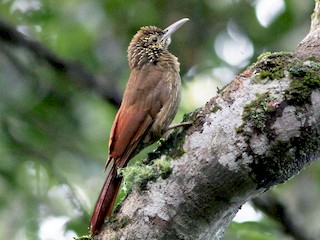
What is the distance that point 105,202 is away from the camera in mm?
3502

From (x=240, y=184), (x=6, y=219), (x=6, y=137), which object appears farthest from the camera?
(x=6, y=219)

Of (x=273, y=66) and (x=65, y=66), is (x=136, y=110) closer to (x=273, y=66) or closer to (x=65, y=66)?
(x=273, y=66)

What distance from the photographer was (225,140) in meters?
2.89

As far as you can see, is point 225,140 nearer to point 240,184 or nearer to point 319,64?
point 240,184

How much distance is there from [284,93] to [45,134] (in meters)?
3.15

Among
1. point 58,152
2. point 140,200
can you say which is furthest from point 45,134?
point 140,200

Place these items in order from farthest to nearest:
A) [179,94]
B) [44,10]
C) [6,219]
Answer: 1. [44,10]
2. [6,219]
3. [179,94]

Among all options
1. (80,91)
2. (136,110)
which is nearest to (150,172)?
(136,110)

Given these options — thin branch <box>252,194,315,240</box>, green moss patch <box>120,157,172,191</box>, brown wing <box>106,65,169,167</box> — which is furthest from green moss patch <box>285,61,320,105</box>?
thin branch <box>252,194,315,240</box>

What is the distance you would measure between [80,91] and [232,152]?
354cm

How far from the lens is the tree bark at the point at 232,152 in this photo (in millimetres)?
2840

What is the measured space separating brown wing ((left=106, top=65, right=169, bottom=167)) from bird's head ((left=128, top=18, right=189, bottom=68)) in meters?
0.26

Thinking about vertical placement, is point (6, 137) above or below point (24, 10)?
below

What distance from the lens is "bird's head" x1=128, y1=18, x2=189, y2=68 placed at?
5.02 meters
